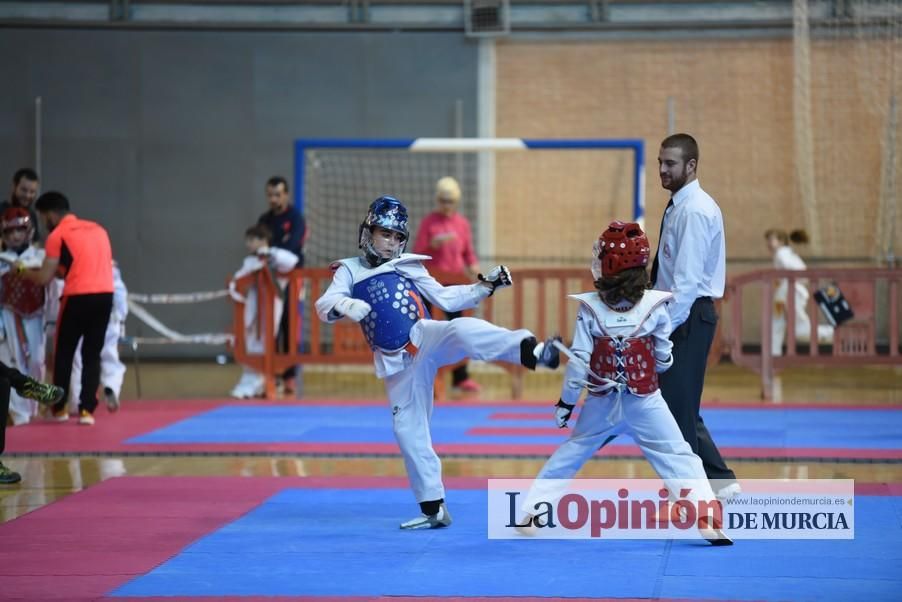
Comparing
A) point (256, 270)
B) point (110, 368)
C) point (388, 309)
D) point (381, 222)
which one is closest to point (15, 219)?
point (110, 368)

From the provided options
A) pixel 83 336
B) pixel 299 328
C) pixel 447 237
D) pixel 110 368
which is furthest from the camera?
pixel 447 237

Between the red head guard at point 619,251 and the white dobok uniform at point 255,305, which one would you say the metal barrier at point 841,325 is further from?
the red head guard at point 619,251

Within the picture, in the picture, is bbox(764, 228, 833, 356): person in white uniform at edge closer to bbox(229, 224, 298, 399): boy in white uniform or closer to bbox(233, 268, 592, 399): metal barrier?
bbox(233, 268, 592, 399): metal barrier

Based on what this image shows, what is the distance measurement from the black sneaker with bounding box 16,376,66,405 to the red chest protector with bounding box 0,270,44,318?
7.18 feet

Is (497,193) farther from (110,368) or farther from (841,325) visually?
(110,368)

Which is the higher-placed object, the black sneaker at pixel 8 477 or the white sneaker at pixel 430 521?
the white sneaker at pixel 430 521

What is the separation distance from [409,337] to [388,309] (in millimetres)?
167

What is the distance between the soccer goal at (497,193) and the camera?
1538 cm

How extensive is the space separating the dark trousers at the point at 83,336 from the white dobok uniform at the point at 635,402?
17.7 ft

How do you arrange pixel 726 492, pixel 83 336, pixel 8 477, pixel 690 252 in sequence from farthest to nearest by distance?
pixel 83 336
pixel 8 477
pixel 726 492
pixel 690 252

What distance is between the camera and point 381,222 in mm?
6141

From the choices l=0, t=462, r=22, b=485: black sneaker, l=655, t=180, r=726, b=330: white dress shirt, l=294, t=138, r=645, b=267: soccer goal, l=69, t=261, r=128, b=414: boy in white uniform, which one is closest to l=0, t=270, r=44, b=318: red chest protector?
l=69, t=261, r=128, b=414: boy in white uniform

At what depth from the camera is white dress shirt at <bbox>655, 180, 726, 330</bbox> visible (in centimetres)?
600

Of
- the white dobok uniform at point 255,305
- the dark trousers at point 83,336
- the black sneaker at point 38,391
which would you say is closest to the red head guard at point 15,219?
the dark trousers at point 83,336
